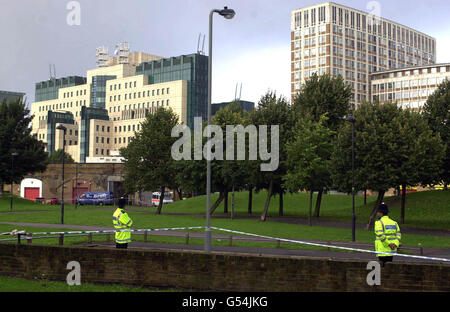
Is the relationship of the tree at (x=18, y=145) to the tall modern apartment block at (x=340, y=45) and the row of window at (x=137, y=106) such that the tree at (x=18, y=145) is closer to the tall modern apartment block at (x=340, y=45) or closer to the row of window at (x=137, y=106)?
the row of window at (x=137, y=106)

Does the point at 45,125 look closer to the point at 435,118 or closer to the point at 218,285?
the point at 435,118

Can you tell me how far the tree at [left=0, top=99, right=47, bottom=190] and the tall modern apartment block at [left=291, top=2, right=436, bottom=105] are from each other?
7936 centimetres

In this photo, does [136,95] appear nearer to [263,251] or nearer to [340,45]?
[340,45]

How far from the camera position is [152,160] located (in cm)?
5400

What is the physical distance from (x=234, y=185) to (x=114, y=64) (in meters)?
140

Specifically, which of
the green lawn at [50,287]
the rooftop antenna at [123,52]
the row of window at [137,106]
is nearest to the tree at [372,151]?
the green lawn at [50,287]

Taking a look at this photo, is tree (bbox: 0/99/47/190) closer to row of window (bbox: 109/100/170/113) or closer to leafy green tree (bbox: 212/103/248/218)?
leafy green tree (bbox: 212/103/248/218)

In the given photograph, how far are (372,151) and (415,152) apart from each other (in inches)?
134

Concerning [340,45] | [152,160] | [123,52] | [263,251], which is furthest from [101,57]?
[263,251]

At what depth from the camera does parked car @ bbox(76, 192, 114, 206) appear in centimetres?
8362

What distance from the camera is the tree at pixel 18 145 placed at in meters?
69.6

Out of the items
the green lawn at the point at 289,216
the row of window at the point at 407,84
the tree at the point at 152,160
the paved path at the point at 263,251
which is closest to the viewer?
the paved path at the point at 263,251

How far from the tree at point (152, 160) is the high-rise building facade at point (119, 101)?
90247 mm

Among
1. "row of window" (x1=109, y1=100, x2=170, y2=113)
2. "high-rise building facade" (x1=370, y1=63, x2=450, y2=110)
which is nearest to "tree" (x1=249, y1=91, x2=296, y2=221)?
"high-rise building facade" (x1=370, y1=63, x2=450, y2=110)
